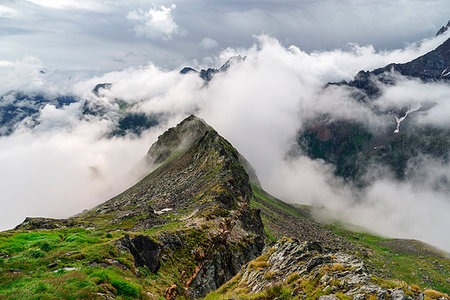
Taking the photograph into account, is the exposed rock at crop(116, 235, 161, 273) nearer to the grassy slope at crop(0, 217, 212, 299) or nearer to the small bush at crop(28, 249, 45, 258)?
the grassy slope at crop(0, 217, 212, 299)

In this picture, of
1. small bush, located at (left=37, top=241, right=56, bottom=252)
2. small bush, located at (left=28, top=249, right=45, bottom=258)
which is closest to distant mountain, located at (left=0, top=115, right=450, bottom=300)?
small bush, located at (left=37, top=241, right=56, bottom=252)

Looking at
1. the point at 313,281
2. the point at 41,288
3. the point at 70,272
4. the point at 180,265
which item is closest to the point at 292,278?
the point at 313,281

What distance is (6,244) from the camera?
91.2 ft

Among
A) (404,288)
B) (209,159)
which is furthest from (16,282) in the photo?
(209,159)

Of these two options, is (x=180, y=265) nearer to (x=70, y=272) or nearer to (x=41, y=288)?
(x=70, y=272)

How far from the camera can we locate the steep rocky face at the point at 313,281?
17.3m

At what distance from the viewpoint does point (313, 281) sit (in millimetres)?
21625

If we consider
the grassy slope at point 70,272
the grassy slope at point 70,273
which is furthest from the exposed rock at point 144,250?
the grassy slope at point 70,273

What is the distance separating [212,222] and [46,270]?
40.5m

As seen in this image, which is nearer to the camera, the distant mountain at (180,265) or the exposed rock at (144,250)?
the distant mountain at (180,265)

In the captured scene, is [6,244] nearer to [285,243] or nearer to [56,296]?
[56,296]

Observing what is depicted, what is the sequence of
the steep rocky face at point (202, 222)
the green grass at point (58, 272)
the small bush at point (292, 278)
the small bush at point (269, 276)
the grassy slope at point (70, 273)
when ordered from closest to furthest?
the green grass at point (58, 272) < the grassy slope at point (70, 273) < the small bush at point (292, 278) < the small bush at point (269, 276) < the steep rocky face at point (202, 222)

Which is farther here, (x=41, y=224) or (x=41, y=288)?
(x=41, y=224)

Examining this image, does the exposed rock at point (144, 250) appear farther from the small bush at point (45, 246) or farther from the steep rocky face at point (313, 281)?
the steep rocky face at point (313, 281)
